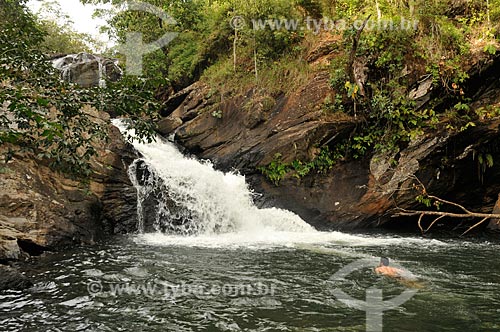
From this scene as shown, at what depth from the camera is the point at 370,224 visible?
12391 mm

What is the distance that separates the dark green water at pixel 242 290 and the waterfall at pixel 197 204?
253 cm

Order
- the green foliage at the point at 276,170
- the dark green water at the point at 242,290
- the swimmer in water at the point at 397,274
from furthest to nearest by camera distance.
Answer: the green foliage at the point at 276,170 < the swimmer in water at the point at 397,274 < the dark green water at the point at 242,290

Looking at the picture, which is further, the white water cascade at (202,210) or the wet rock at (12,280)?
the white water cascade at (202,210)

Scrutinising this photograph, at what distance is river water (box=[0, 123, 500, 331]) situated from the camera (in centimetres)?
493

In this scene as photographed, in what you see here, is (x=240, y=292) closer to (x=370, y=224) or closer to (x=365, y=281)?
(x=365, y=281)

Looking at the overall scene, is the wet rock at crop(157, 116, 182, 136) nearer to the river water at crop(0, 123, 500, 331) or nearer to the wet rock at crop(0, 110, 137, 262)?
the wet rock at crop(0, 110, 137, 262)

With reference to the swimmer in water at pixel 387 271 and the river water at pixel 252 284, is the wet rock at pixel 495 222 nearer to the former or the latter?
the river water at pixel 252 284

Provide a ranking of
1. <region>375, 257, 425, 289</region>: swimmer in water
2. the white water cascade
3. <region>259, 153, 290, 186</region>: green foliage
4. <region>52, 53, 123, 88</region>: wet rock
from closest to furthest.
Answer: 1. <region>375, 257, 425, 289</region>: swimmer in water
2. the white water cascade
3. <region>259, 153, 290, 186</region>: green foliage
4. <region>52, 53, 123, 88</region>: wet rock

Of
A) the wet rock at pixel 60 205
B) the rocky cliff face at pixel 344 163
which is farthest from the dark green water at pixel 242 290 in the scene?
the rocky cliff face at pixel 344 163

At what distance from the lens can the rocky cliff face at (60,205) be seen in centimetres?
859

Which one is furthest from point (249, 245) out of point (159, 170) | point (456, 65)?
point (456, 65)

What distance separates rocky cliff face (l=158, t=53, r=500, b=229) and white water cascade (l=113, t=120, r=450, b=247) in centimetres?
66

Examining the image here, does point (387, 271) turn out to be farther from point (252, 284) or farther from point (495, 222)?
point (495, 222)

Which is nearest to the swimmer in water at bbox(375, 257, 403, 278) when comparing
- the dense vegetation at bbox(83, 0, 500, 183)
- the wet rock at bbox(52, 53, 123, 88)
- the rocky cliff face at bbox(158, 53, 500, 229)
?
the rocky cliff face at bbox(158, 53, 500, 229)
